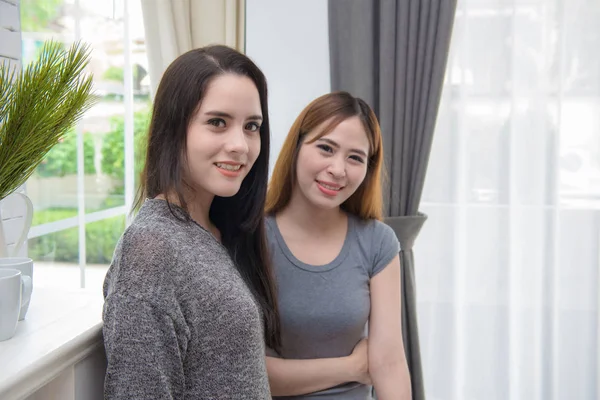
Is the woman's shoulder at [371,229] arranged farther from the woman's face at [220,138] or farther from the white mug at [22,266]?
the white mug at [22,266]

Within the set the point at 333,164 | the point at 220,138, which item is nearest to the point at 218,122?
the point at 220,138

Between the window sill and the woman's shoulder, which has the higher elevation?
the woman's shoulder

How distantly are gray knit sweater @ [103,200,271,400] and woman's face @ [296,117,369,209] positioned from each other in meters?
0.59

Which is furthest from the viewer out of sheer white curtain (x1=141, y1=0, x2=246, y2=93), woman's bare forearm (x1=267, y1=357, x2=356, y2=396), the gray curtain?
sheer white curtain (x1=141, y1=0, x2=246, y2=93)

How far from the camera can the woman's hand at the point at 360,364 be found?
4.96ft

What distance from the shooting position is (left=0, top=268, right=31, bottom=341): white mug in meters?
0.83

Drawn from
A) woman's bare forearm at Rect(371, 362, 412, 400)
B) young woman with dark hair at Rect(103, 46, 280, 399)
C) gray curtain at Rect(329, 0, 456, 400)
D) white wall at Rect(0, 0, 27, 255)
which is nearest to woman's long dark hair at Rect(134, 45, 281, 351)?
young woman with dark hair at Rect(103, 46, 280, 399)

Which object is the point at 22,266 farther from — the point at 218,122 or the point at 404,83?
the point at 404,83

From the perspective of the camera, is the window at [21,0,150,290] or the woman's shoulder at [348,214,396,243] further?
the window at [21,0,150,290]

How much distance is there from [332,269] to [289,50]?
52.0 inches

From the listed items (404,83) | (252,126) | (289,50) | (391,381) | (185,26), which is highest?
(185,26)

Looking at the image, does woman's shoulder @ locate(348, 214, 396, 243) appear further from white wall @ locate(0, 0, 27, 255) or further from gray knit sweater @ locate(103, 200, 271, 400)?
white wall @ locate(0, 0, 27, 255)

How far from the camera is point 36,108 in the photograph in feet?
2.65

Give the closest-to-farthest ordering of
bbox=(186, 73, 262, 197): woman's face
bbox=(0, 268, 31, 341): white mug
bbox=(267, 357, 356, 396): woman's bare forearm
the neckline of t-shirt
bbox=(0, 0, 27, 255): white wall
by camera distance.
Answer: bbox=(0, 268, 31, 341): white mug, bbox=(186, 73, 262, 197): woman's face, bbox=(267, 357, 356, 396): woman's bare forearm, the neckline of t-shirt, bbox=(0, 0, 27, 255): white wall
